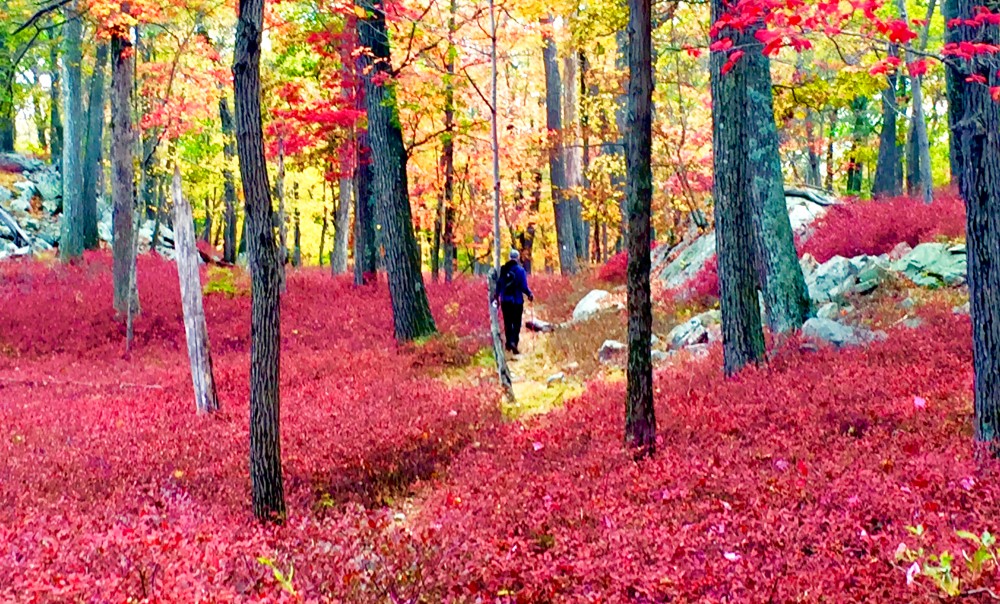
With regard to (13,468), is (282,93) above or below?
above

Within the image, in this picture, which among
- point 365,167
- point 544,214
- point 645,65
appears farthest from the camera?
point 544,214

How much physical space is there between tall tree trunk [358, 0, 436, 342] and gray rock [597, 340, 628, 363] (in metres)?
3.63

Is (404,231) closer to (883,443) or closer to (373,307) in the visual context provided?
(373,307)

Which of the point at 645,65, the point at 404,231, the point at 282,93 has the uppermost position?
the point at 282,93

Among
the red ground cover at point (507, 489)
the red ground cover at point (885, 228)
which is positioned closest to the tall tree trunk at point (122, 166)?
the red ground cover at point (507, 489)

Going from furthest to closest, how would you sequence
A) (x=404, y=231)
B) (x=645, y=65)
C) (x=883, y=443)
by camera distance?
(x=404, y=231)
(x=645, y=65)
(x=883, y=443)

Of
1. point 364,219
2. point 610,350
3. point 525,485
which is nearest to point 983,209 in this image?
point 525,485

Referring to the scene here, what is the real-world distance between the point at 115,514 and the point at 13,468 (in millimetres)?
2024

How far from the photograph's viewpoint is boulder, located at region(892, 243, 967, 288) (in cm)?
1222

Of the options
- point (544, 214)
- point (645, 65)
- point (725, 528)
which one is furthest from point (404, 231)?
point (544, 214)

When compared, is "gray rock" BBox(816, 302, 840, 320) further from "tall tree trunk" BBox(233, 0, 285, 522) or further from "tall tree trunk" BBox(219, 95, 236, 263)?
"tall tree trunk" BBox(219, 95, 236, 263)

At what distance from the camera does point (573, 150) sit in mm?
26375

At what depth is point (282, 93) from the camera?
2130 cm

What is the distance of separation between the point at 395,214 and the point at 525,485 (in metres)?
8.86
